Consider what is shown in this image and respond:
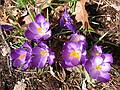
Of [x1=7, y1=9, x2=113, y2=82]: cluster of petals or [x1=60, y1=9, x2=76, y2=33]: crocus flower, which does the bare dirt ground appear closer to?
[x1=7, y1=9, x2=113, y2=82]: cluster of petals

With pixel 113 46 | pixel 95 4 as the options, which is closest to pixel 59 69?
pixel 113 46

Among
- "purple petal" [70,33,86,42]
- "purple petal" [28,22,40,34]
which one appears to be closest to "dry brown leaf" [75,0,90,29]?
"purple petal" [70,33,86,42]

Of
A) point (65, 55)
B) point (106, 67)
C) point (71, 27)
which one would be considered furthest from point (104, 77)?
point (71, 27)

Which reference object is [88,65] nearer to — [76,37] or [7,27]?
[76,37]

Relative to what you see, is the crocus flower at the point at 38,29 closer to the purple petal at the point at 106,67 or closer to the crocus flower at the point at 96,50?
the crocus flower at the point at 96,50

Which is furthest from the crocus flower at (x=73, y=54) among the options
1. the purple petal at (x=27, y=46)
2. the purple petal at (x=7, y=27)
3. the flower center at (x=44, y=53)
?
the purple petal at (x=7, y=27)
